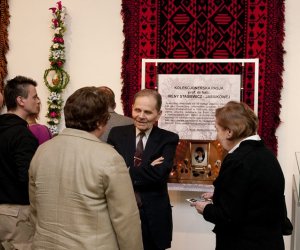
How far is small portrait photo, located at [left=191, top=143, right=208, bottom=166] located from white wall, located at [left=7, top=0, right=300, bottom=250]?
387 mm

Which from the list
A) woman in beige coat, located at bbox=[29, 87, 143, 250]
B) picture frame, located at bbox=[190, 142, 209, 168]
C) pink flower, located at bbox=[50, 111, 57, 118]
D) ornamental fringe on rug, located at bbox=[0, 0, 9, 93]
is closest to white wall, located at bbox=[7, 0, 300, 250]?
ornamental fringe on rug, located at bbox=[0, 0, 9, 93]

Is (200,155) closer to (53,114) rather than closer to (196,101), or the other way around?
(196,101)

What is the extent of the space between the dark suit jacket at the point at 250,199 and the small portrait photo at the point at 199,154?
4.48 ft

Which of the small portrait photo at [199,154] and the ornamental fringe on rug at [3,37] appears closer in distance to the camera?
the small portrait photo at [199,154]

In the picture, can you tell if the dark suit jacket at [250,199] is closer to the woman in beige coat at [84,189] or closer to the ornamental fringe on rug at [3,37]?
the woman in beige coat at [84,189]

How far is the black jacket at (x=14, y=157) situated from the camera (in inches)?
85.4

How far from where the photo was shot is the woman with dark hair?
183 cm

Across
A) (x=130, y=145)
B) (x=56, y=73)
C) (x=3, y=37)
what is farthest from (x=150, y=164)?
(x=3, y=37)

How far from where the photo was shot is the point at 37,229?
1.77 meters

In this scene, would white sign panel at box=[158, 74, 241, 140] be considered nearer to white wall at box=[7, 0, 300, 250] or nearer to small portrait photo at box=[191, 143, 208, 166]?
small portrait photo at box=[191, 143, 208, 166]

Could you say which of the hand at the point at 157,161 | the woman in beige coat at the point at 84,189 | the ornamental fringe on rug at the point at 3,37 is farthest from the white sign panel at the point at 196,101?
the woman in beige coat at the point at 84,189

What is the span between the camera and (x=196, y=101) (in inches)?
131

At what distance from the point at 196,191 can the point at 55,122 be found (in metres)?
1.34

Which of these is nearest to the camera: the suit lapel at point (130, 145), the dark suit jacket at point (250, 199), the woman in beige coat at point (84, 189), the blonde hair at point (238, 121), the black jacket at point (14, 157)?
the woman in beige coat at point (84, 189)
